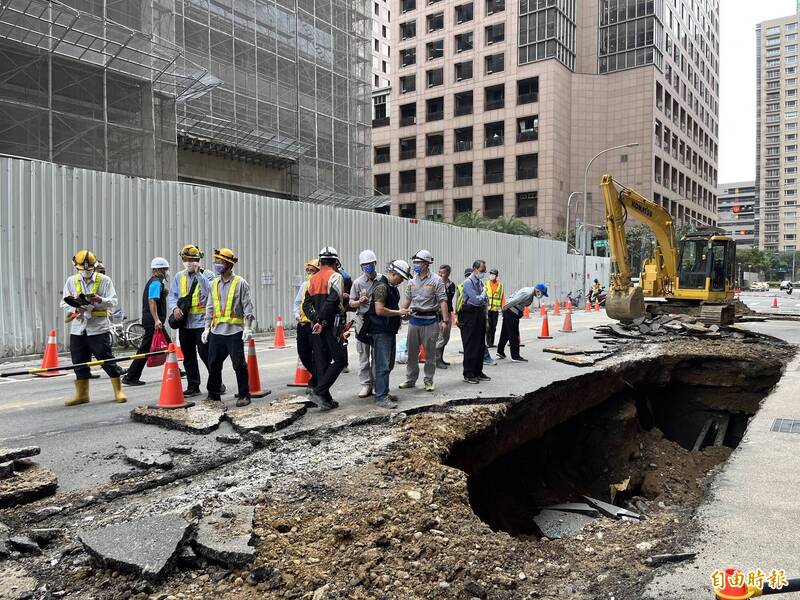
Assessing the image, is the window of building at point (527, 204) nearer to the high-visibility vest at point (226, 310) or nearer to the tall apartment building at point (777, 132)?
the high-visibility vest at point (226, 310)

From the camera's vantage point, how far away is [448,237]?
24719 millimetres

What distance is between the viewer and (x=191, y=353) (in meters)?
7.23

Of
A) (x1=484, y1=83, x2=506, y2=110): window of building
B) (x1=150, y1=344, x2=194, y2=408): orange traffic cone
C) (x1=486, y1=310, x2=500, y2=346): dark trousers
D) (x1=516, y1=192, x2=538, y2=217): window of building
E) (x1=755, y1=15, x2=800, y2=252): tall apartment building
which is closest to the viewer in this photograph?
(x1=150, y1=344, x2=194, y2=408): orange traffic cone

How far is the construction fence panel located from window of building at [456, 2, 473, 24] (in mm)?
47206

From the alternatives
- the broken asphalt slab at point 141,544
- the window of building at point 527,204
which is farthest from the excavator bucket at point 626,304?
the window of building at point 527,204

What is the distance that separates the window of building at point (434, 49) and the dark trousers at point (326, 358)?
202ft

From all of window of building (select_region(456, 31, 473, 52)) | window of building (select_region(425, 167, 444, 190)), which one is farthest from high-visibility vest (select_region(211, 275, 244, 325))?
window of building (select_region(456, 31, 473, 52))

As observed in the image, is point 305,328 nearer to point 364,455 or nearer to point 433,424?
point 433,424

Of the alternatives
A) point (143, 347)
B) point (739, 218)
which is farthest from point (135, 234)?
point (739, 218)

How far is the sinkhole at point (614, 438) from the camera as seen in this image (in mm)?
6648

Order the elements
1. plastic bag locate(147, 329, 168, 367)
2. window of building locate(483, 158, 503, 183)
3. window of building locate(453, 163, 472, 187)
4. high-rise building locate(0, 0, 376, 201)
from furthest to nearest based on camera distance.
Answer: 1. window of building locate(453, 163, 472, 187)
2. window of building locate(483, 158, 503, 183)
3. high-rise building locate(0, 0, 376, 201)
4. plastic bag locate(147, 329, 168, 367)

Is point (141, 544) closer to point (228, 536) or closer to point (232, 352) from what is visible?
point (228, 536)

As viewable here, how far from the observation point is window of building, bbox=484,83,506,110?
194 ft

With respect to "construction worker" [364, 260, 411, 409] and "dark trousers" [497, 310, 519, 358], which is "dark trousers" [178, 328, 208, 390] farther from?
"dark trousers" [497, 310, 519, 358]
